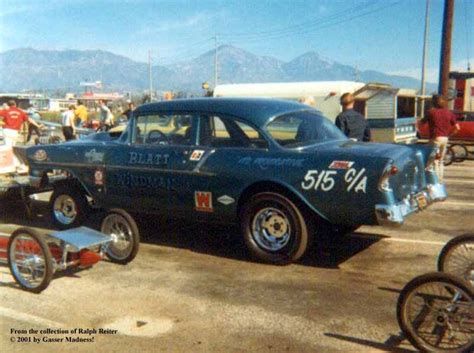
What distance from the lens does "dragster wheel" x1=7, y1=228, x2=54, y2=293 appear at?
4969 millimetres

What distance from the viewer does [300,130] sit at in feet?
21.1

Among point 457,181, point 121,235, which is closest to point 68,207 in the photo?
point 121,235

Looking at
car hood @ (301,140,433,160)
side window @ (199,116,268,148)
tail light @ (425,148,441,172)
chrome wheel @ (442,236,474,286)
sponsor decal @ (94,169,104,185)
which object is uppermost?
side window @ (199,116,268,148)

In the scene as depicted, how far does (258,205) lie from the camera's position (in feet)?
19.8

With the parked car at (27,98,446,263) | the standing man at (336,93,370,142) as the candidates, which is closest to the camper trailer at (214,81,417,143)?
the standing man at (336,93,370,142)

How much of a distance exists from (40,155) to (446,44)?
60.4 feet

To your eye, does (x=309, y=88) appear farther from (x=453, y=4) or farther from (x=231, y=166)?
(x=231, y=166)

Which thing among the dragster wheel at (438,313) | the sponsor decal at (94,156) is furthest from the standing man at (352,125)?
the dragster wheel at (438,313)

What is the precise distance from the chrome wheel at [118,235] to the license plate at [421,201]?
121 inches

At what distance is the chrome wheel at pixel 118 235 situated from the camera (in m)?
5.96

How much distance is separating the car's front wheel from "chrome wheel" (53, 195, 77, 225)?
2.70 m

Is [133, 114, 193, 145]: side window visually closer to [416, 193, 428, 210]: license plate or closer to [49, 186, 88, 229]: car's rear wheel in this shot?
[49, 186, 88, 229]: car's rear wheel

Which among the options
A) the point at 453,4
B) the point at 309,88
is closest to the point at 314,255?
the point at 309,88

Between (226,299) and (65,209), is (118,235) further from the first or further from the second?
(65,209)
